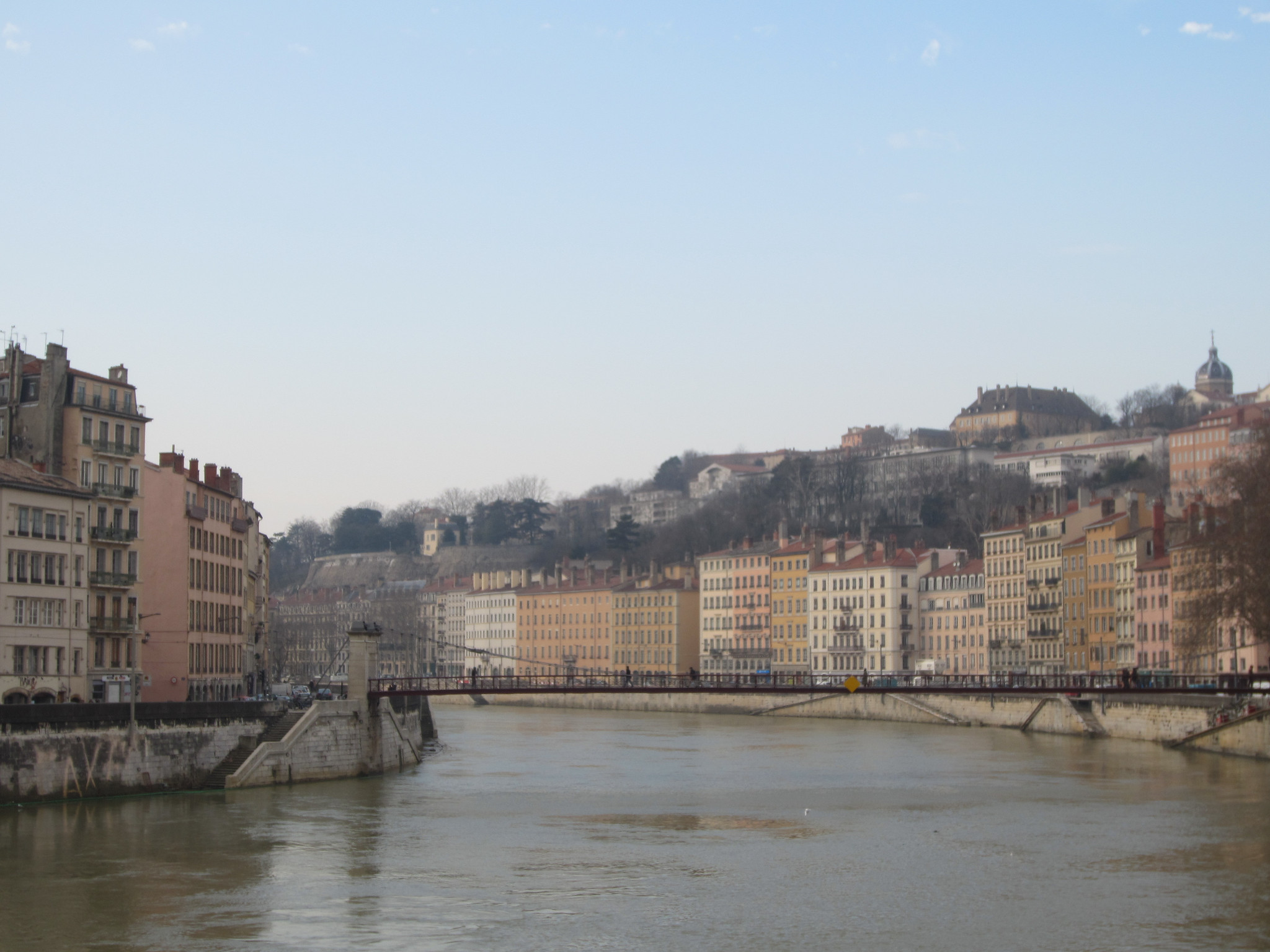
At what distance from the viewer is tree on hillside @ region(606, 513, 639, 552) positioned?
525ft

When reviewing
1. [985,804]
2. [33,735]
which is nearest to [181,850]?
[33,735]

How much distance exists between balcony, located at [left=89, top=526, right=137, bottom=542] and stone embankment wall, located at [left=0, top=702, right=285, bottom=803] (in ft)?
31.6

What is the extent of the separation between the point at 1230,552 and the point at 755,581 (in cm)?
6860

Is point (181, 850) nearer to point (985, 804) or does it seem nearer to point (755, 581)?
point (985, 804)

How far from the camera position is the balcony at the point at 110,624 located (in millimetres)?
54438

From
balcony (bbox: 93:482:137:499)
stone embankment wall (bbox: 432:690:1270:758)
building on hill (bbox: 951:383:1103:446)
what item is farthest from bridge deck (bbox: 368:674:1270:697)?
building on hill (bbox: 951:383:1103:446)

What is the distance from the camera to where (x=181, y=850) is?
119 ft

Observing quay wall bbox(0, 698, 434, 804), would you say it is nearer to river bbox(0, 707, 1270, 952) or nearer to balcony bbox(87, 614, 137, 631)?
river bbox(0, 707, 1270, 952)

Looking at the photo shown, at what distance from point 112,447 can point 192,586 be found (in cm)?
764

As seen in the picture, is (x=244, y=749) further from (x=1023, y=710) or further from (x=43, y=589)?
(x=1023, y=710)

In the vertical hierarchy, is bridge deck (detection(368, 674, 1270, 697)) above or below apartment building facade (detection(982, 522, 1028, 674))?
below

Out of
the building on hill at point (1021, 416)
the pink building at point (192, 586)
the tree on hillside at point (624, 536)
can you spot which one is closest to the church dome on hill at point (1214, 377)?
the building on hill at point (1021, 416)

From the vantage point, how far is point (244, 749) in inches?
1868

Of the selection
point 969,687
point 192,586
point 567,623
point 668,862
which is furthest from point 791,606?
point 668,862
